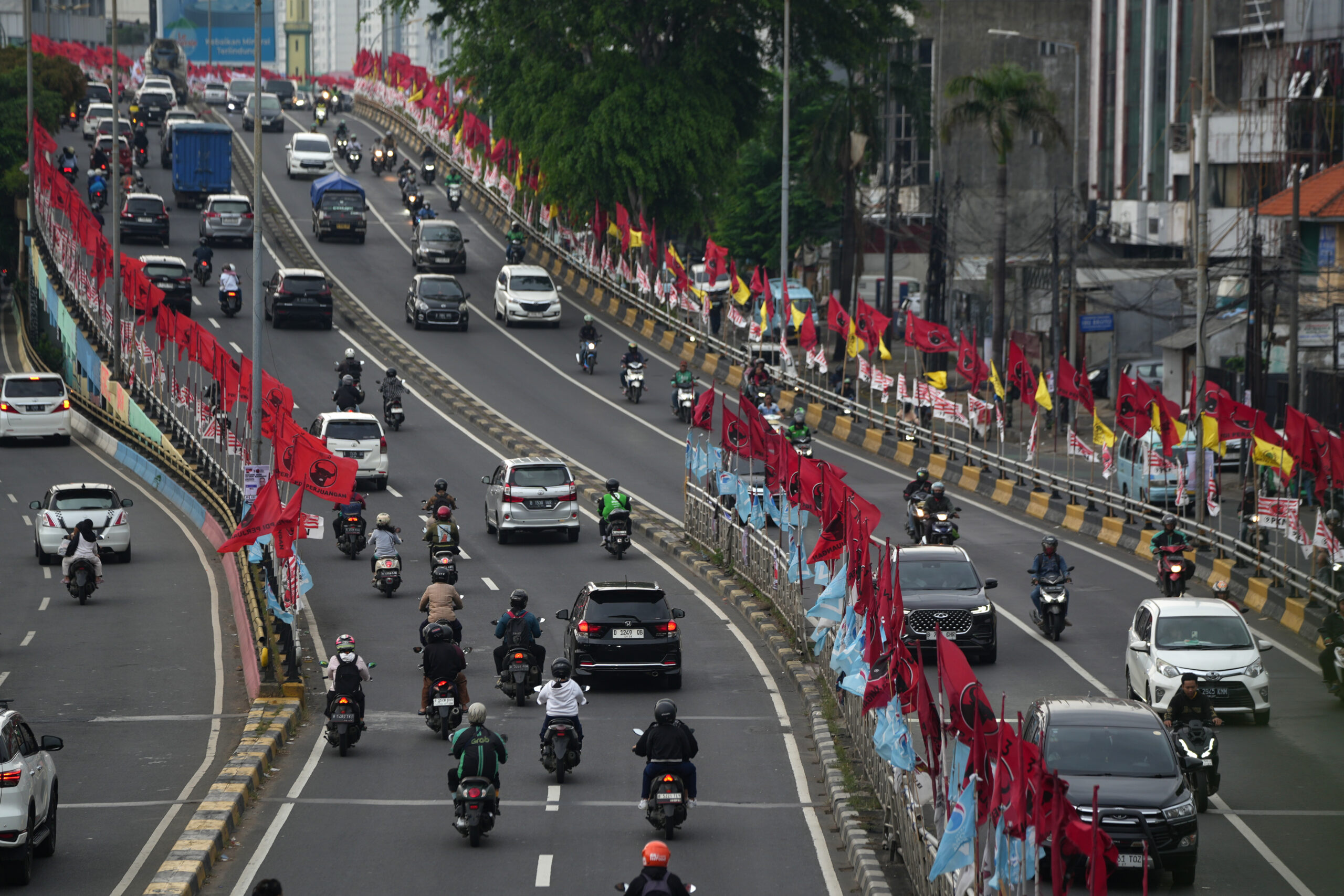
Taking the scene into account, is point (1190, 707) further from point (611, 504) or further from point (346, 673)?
point (611, 504)

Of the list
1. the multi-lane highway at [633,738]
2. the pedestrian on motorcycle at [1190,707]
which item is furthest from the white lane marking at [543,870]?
the pedestrian on motorcycle at [1190,707]

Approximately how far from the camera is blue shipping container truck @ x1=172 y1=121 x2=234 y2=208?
3012 inches

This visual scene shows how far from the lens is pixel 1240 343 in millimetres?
52281

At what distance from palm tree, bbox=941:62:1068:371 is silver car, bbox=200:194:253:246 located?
1115 inches

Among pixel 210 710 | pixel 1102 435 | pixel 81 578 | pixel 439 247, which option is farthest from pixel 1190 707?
pixel 439 247

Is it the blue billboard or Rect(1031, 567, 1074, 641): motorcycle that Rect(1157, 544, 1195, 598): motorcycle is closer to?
Rect(1031, 567, 1074, 641): motorcycle

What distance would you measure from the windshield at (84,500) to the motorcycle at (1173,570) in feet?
63.2

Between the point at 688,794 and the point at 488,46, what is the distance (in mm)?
52343

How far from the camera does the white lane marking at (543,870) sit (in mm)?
15727

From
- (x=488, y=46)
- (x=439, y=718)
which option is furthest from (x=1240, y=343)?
(x=439, y=718)

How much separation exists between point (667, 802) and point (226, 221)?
54.7 meters

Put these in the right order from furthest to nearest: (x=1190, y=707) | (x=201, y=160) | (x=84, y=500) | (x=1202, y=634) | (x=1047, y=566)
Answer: (x=201, y=160), (x=84, y=500), (x=1047, y=566), (x=1202, y=634), (x=1190, y=707)

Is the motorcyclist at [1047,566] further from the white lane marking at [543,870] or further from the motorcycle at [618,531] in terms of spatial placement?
the white lane marking at [543,870]

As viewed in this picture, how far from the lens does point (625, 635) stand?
23672 mm
